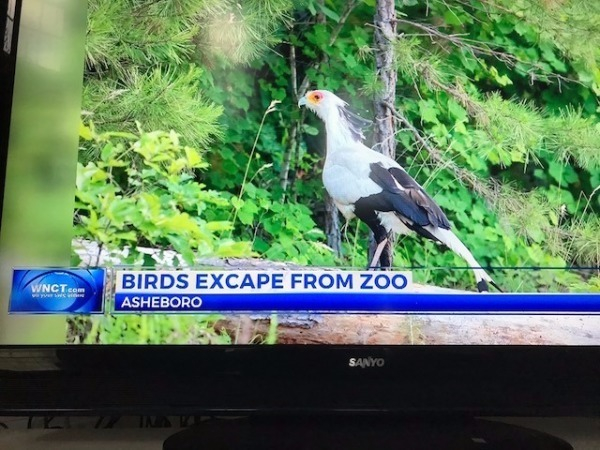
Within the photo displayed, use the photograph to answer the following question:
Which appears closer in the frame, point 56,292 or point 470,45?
point 56,292

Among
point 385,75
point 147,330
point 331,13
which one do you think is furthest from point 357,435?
point 331,13

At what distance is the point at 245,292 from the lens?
0.98 metres

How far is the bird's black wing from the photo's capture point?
103 cm

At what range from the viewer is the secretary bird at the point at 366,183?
3.38 feet

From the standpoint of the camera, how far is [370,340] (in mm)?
983

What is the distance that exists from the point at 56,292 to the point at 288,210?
0.41 m

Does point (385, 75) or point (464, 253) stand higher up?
point (385, 75)

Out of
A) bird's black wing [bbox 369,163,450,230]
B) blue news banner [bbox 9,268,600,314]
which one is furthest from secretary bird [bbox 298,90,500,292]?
blue news banner [bbox 9,268,600,314]

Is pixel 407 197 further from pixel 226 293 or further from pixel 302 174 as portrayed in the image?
pixel 226 293

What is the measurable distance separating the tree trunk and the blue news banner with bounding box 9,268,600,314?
238 millimetres

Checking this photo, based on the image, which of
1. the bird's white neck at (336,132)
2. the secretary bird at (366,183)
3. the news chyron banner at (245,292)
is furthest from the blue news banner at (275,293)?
the bird's white neck at (336,132)

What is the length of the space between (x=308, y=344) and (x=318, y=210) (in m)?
0.23

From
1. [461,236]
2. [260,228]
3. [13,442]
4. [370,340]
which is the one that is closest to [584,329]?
[461,236]

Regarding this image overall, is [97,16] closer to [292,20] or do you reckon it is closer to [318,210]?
[292,20]
